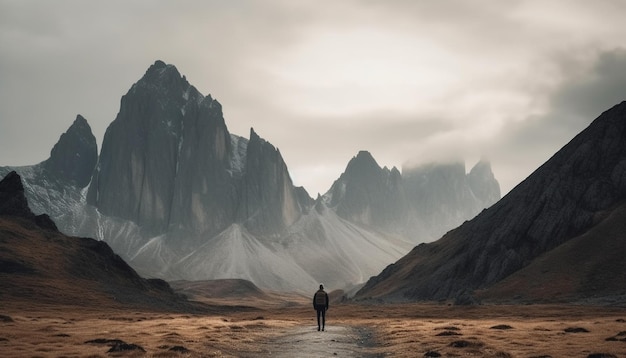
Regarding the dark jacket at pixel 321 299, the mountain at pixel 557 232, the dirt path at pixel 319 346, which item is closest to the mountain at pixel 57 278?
the mountain at pixel 557 232

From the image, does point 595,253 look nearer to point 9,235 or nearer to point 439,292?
point 439,292

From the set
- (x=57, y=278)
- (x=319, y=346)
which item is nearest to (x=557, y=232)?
(x=57, y=278)

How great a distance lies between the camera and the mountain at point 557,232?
14400 centimetres

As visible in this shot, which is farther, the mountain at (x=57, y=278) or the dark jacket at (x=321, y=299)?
the mountain at (x=57, y=278)

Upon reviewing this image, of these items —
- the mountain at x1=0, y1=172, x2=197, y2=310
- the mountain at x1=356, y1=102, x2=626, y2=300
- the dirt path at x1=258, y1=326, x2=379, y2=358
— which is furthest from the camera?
the mountain at x1=0, y1=172, x2=197, y2=310

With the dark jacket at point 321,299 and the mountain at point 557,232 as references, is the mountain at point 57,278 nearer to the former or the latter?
the mountain at point 557,232

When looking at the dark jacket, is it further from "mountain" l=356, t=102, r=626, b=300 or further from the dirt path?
"mountain" l=356, t=102, r=626, b=300

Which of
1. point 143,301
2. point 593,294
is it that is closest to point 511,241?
point 593,294

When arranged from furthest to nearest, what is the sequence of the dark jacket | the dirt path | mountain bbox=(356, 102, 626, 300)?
mountain bbox=(356, 102, 626, 300) → the dark jacket → the dirt path

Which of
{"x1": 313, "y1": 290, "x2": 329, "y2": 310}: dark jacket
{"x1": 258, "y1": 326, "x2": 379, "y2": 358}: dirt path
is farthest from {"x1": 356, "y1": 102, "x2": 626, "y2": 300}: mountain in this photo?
{"x1": 258, "y1": 326, "x2": 379, "y2": 358}: dirt path

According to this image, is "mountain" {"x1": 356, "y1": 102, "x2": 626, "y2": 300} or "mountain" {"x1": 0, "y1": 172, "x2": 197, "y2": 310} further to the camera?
"mountain" {"x1": 0, "y1": 172, "x2": 197, "y2": 310}

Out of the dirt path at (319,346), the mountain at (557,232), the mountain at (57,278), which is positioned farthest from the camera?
the mountain at (57,278)

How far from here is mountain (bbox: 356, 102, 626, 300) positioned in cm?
14400

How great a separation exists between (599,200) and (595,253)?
3364cm
